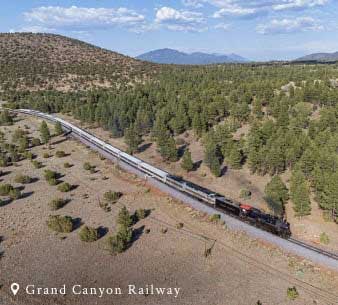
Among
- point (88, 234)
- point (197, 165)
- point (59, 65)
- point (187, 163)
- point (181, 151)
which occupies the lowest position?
point (197, 165)

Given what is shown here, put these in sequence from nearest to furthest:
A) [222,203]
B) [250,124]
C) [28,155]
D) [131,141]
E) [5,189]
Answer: [222,203] → [5,189] → [28,155] → [131,141] → [250,124]

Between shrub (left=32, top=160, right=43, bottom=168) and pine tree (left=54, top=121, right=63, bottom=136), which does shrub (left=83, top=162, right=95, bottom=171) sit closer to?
shrub (left=32, top=160, right=43, bottom=168)

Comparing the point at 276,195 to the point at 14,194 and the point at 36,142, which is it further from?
the point at 36,142

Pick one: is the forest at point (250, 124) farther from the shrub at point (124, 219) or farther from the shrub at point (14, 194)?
the shrub at point (14, 194)

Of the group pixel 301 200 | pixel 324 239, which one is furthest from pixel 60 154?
pixel 324 239

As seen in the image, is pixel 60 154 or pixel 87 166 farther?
pixel 60 154

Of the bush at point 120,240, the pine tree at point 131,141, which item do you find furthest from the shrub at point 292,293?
the pine tree at point 131,141
